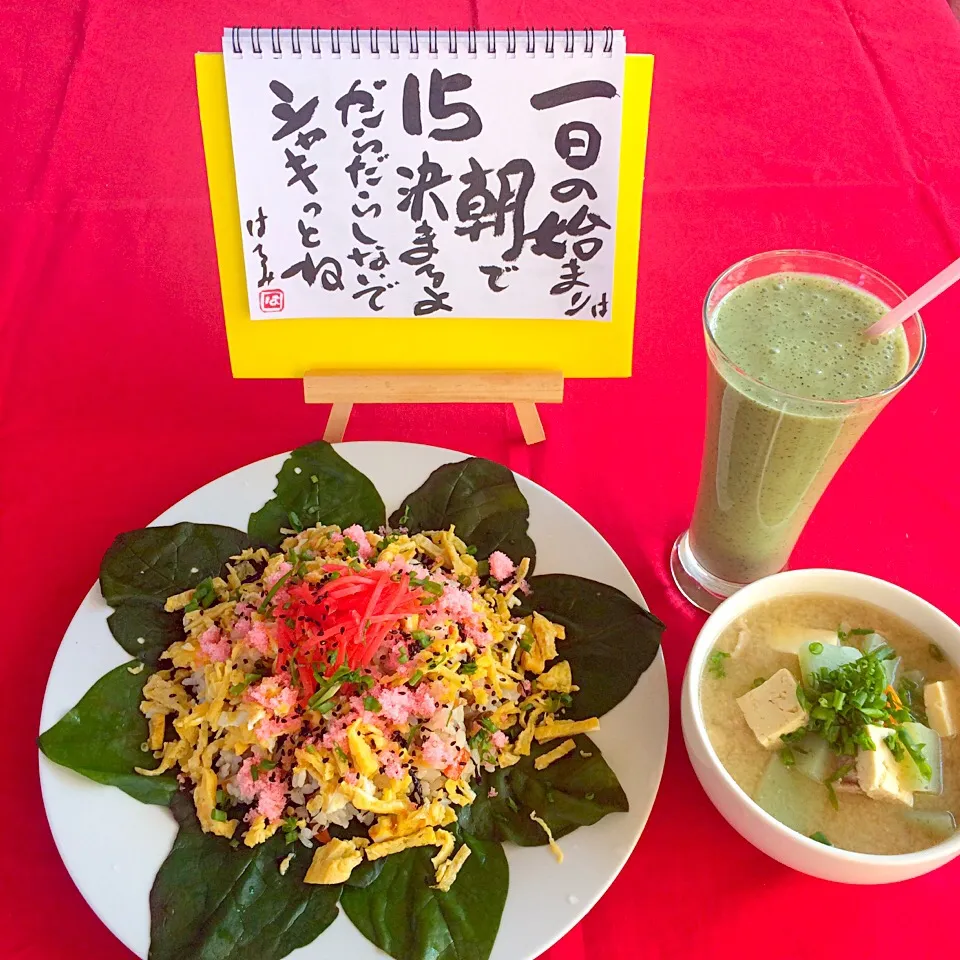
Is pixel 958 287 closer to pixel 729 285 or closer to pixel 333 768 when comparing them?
pixel 729 285

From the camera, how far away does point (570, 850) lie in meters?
1.07

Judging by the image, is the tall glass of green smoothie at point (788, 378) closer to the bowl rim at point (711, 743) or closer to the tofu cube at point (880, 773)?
the bowl rim at point (711, 743)

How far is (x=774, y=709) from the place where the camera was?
108 centimetres

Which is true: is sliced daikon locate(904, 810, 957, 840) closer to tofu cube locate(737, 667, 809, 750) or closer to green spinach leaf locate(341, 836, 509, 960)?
tofu cube locate(737, 667, 809, 750)

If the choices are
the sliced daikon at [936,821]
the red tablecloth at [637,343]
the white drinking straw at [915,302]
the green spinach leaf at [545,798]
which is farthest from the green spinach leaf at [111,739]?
the white drinking straw at [915,302]

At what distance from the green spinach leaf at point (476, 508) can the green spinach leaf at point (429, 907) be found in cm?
43

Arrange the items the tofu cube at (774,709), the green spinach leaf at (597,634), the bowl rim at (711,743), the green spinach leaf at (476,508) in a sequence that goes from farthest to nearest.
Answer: the green spinach leaf at (476,508) → the green spinach leaf at (597,634) → the tofu cube at (774,709) → the bowl rim at (711,743)

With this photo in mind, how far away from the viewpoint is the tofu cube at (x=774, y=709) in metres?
1.07

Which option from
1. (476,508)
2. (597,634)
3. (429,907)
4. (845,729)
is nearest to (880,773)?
(845,729)

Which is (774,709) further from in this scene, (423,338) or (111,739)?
(111,739)

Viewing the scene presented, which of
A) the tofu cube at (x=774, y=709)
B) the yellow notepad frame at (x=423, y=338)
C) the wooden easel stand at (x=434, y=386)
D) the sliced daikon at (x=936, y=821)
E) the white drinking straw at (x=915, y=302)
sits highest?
the white drinking straw at (x=915, y=302)

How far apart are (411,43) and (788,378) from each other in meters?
0.63

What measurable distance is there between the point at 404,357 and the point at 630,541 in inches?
18.6

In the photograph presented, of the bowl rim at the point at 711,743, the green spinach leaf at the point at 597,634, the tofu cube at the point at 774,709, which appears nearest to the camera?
the bowl rim at the point at 711,743
